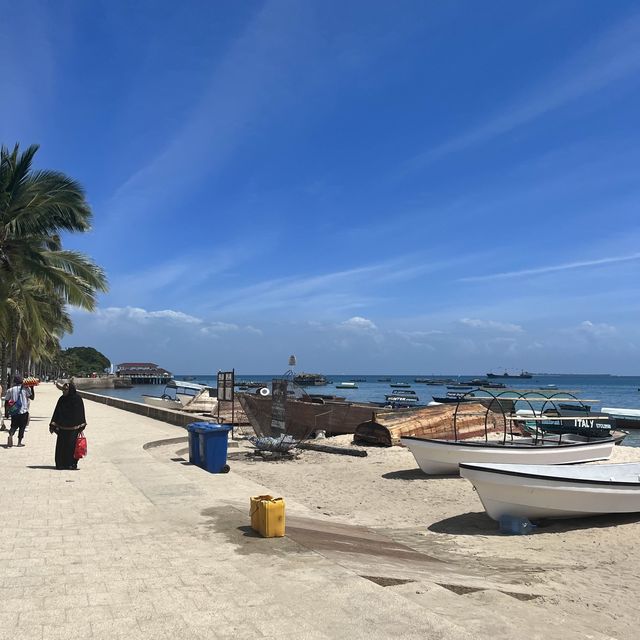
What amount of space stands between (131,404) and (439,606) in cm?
3052

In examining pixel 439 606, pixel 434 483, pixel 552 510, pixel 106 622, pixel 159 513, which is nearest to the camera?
pixel 106 622

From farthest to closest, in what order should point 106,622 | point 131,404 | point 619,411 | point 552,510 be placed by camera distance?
point 619,411 < point 131,404 < point 552,510 < point 106,622

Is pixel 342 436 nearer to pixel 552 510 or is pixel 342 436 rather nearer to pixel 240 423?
pixel 240 423

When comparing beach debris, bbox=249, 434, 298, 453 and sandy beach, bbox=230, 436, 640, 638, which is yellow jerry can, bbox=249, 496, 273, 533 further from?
beach debris, bbox=249, 434, 298, 453

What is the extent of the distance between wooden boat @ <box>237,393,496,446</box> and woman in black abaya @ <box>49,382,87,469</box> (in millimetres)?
8396

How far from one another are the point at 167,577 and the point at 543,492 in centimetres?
595

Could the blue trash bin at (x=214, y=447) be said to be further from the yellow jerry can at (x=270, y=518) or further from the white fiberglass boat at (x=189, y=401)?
the white fiberglass boat at (x=189, y=401)

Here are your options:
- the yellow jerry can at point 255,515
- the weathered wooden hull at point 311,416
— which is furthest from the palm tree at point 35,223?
the yellow jerry can at point 255,515

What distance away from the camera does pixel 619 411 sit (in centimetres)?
3781

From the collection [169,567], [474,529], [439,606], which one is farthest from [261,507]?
[474,529]

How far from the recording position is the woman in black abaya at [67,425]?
10.8 m

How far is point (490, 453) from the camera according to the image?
40.7 ft

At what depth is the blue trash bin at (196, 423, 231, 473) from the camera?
12.0 meters

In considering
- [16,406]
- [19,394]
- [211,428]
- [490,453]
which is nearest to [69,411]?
[211,428]
